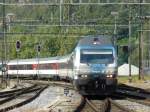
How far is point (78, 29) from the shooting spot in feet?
248

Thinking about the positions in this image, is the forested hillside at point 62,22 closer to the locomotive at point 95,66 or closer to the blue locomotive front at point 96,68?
the locomotive at point 95,66

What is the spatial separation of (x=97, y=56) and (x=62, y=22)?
692 inches

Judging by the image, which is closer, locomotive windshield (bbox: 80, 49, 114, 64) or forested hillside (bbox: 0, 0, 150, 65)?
locomotive windshield (bbox: 80, 49, 114, 64)

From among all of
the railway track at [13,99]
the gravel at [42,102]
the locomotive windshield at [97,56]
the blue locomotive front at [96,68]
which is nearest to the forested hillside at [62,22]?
the railway track at [13,99]

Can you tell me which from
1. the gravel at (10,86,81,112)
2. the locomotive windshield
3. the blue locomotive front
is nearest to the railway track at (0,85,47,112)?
the gravel at (10,86,81,112)

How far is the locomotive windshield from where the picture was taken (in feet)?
92.4

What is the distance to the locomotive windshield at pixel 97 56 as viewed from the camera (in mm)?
28156

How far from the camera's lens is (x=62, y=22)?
45562mm

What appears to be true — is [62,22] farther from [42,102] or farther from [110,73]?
[42,102]

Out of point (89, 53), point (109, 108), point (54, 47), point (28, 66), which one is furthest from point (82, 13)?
point (109, 108)

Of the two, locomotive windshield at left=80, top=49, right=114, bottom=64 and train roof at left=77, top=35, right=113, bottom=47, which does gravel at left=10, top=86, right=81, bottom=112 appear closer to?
locomotive windshield at left=80, top=49, right=114, bottom=64

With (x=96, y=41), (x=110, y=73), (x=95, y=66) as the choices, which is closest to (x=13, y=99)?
(x=95, y=66)

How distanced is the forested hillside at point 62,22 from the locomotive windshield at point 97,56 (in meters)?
14.4

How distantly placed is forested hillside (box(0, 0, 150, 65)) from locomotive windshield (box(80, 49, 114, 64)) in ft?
47.4
